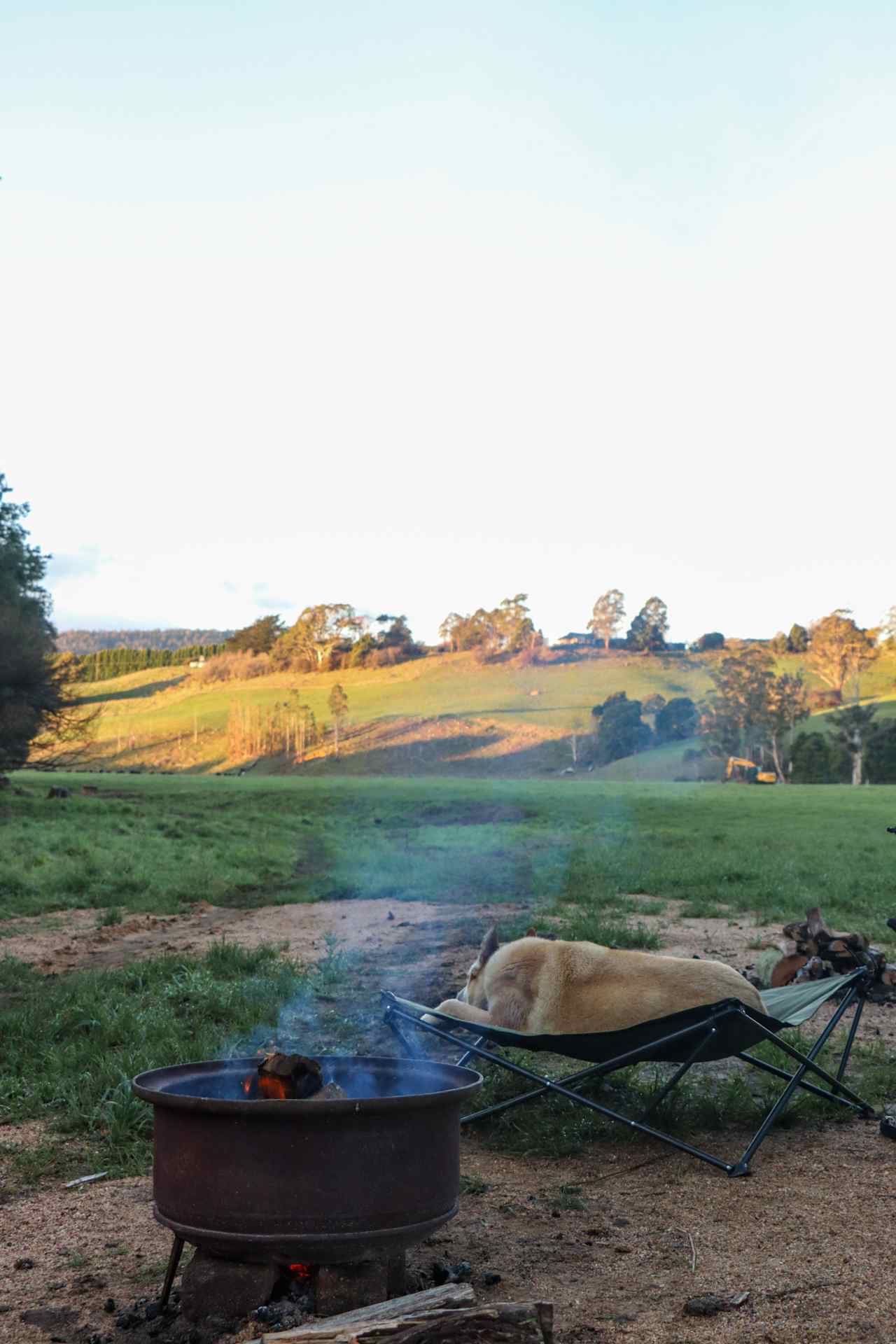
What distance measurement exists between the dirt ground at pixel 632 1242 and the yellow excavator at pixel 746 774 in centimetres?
5723

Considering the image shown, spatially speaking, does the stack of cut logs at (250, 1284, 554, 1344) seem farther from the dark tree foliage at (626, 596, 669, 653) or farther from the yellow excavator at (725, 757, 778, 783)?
the dark tree foliage at (626, 596, 669, 653)

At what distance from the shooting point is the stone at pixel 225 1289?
125 inches

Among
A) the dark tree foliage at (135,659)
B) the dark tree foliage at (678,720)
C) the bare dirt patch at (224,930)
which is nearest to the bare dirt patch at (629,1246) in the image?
the bare dirt patch at (224,930)

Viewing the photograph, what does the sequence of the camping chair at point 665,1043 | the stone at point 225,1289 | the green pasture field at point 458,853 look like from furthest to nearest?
the green pasture field at point 458,853
the camping chair at point 665,1043
the stone at point 225,1289

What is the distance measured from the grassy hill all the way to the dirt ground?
5914 centimetres

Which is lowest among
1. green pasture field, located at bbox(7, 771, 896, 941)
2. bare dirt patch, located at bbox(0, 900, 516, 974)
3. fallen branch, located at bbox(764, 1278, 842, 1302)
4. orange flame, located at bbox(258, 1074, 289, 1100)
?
green pasture field, located at bbox(7, 771, 896, 941)

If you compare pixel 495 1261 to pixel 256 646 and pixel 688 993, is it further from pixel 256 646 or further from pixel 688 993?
pixel 256 646

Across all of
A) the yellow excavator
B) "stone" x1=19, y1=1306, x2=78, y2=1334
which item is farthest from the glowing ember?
the yellow excavator

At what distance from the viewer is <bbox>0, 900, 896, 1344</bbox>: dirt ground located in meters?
3.18

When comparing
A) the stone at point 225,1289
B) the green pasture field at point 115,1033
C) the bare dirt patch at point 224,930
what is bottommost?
the bare dirt patch at point 224,930

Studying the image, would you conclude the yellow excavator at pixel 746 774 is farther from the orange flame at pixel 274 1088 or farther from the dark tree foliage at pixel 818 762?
the orange flame at pixel 274 1088

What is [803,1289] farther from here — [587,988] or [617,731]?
[617,731]

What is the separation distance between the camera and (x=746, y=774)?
6153 centimetres

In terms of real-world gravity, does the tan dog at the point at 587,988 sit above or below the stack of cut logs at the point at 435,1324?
above
